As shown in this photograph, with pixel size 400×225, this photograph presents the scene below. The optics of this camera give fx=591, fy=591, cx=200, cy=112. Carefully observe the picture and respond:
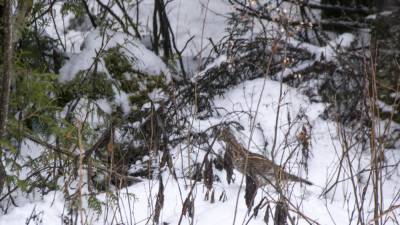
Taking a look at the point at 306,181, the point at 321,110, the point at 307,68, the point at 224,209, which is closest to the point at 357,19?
the point at 307,68

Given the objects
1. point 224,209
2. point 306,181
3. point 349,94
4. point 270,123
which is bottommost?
point 224,209

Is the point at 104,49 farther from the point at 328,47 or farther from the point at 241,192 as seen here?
the point at 328,47

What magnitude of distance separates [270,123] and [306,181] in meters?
1.07

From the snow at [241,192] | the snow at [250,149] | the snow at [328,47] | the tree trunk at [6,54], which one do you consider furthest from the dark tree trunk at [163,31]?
the tree trunk at [6,54]

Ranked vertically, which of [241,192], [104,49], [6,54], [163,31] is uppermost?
[163,31]

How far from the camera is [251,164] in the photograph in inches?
94.9

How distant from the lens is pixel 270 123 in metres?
4.81

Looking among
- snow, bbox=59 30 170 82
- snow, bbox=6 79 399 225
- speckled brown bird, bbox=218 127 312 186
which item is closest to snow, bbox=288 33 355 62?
snow, bbox=6 79 399 225

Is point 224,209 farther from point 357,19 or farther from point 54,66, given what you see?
point 357,19

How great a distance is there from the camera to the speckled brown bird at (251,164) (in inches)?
88.8

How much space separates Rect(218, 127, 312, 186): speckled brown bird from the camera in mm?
2256

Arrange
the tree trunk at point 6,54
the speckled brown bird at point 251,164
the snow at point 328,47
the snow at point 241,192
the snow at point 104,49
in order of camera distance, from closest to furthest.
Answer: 1. the speckled brown bird at point 251,164
2. the tree trunk at point 6,54
3. the snow at point 241,192
4. the snow at point 104,49
5. the snow at point 328,47

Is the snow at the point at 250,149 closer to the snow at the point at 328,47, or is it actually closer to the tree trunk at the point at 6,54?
the snow at the point at 328,47

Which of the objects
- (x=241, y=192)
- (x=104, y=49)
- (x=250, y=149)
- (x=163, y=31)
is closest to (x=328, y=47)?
(x=250, y=149)
